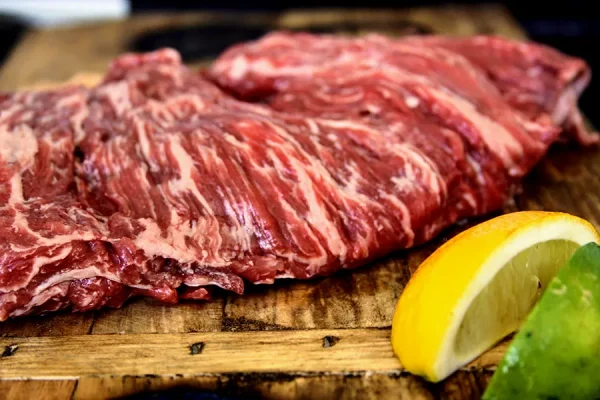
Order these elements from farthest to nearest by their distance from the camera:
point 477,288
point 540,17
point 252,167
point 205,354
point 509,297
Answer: point 540,17, point 252,167, point 205,354, point 509,297, point 477,288

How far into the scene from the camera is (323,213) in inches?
98.5

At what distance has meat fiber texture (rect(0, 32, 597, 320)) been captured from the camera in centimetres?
232

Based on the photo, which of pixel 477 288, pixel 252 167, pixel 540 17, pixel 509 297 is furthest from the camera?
pixel 540 17

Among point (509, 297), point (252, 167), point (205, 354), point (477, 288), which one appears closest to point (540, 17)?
point (252, 167)

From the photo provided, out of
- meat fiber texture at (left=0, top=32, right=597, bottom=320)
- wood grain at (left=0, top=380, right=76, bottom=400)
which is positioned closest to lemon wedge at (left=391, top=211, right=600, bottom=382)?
meat fiber texture at (left=0, top=32, right=597, bottom=320)

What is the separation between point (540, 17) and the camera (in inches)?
216

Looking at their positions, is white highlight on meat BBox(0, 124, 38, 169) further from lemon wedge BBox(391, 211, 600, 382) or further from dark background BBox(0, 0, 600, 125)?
dark background BBox(0, 0, 600, 125)

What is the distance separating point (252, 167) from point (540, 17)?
3.88 m

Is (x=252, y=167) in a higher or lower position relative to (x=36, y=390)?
higher

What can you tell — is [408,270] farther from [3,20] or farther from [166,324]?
[3,20]

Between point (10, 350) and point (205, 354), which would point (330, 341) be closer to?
point (205, 354)

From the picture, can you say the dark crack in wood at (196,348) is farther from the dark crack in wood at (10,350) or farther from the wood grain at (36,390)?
the dark crack in wood at (10,350)

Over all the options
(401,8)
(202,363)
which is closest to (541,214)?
(202,363)

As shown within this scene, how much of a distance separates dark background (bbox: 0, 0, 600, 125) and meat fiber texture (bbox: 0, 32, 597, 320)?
2.25 meters
